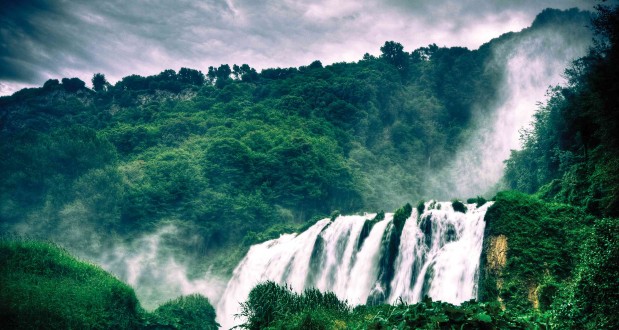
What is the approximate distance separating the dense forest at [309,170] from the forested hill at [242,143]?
0.71ft

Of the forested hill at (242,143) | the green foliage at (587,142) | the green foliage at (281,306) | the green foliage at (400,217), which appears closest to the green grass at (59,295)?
the green foliage at (281,306)

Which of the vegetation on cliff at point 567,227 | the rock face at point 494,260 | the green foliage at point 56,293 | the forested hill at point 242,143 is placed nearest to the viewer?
the vegetation on cliff at point 567,227

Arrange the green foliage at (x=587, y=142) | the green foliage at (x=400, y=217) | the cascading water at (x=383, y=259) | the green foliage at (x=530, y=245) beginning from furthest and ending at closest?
the green foliage at (x=400, y=217) < the cascading water at (x=383, y=259) < the green foliage at (x=587, y=142) < the green foliage at (x=530, y=245)

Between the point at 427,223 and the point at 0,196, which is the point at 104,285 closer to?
the point at 427,223

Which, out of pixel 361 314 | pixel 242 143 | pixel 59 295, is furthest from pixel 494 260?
pixel 242 143

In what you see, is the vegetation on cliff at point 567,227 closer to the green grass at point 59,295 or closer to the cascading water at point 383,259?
the cascading water at point 383,259

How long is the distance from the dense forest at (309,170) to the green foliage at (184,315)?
0.17 metres

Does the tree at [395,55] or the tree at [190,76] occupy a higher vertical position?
the tree at [395,55]

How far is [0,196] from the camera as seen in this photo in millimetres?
44531

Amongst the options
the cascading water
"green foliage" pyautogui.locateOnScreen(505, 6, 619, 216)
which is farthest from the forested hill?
"green foliage" pyautogui.locateOnScreen(505, 6, 619, 216)

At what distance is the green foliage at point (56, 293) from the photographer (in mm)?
16828

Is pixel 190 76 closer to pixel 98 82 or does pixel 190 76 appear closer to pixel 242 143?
pixel 98 82

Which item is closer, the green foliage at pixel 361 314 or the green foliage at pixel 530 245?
the green foliage at pixel 361 314

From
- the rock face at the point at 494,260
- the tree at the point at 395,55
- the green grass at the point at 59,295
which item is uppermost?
the tree at the point at 395,55
